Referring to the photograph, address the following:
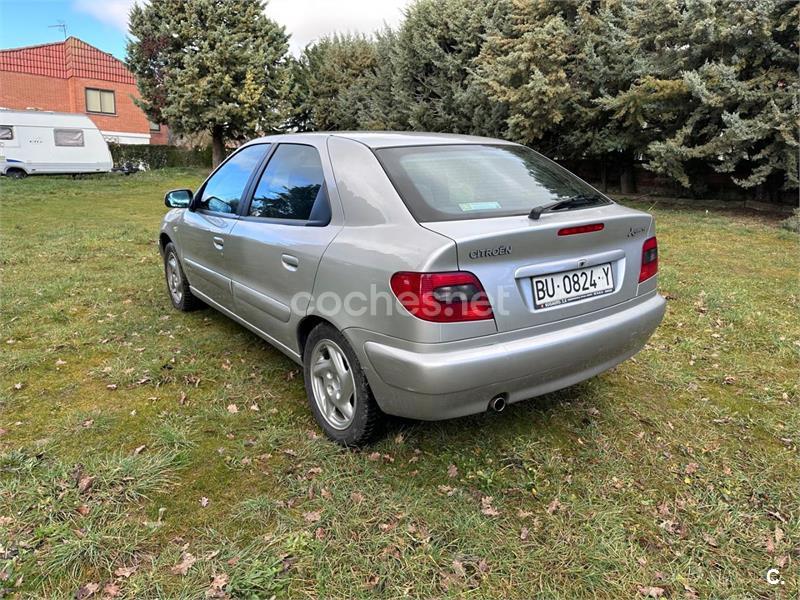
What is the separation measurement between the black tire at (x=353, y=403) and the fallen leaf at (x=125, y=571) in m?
1.06

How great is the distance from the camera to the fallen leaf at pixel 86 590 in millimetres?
1919

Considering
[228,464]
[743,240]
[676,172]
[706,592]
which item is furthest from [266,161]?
[676,172]

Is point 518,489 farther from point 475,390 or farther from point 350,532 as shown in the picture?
point 350,532

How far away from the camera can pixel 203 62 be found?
69.6 ft

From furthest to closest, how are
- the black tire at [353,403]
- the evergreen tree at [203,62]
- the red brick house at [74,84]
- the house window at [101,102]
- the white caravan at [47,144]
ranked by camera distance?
the house window at [101,102]
the red brick house at [74,84]
the evergreen tree at [203,62]
the white caravan at [47,144]
the black tire at [353,403]

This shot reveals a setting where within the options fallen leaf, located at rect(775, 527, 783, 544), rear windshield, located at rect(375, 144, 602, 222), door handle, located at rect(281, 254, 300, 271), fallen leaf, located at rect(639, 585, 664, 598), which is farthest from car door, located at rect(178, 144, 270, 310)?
fallen leaf, located at rect(775, 527, 783, 544)

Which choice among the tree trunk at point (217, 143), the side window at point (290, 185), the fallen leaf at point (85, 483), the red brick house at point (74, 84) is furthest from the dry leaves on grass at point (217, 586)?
the red brick house at point (74, 84)

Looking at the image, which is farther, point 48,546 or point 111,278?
point 111,278

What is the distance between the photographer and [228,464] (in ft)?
8.72

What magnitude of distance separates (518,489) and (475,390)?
61cm

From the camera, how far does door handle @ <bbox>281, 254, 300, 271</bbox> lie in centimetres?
283

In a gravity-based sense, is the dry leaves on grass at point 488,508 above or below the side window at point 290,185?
below

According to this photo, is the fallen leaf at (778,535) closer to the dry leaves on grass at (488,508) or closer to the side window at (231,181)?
the dry leaves on grass at (488,508)

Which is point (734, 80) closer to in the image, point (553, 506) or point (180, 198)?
point (180, 198)
